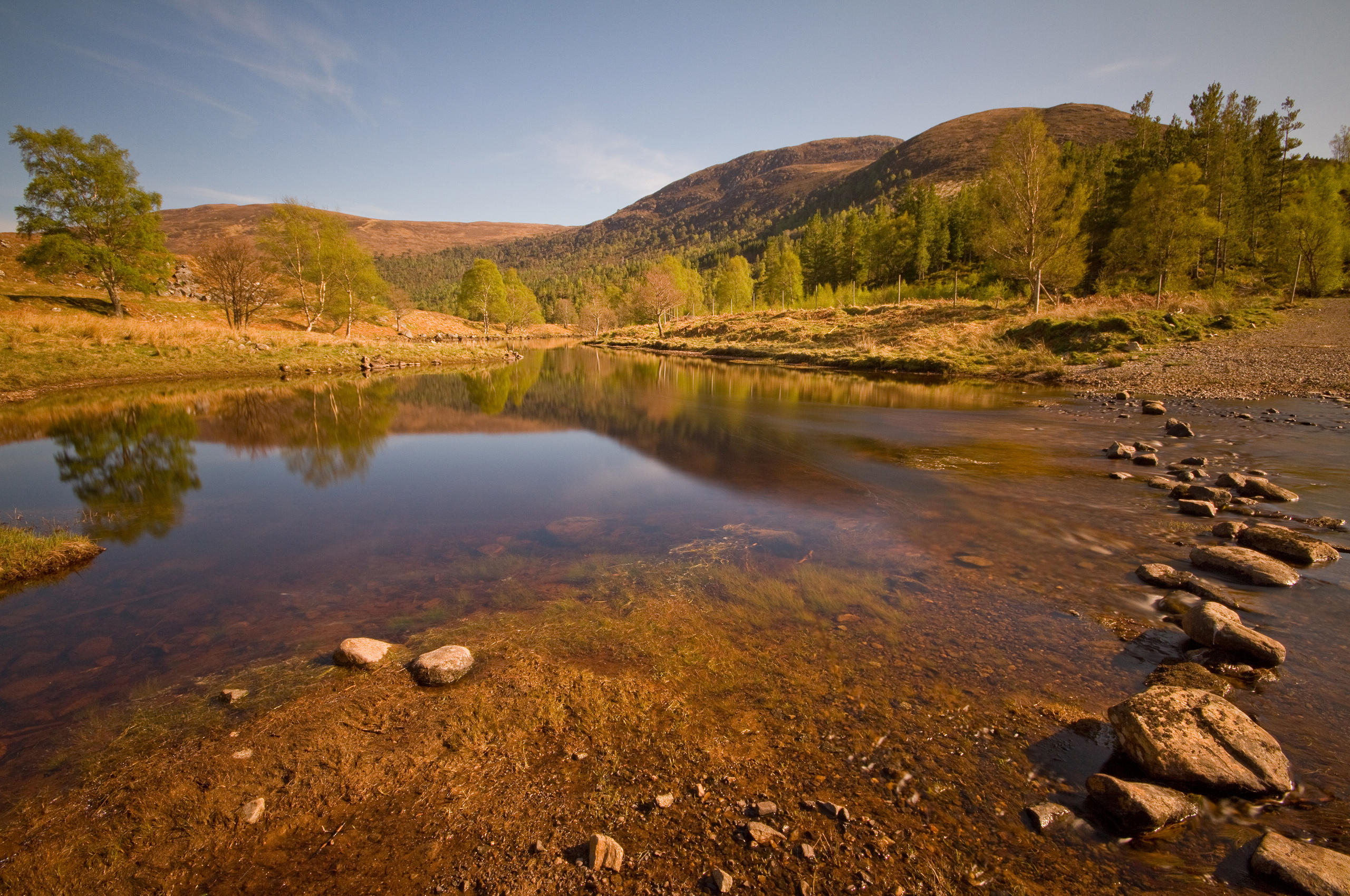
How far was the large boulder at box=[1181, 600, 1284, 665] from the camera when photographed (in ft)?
16.9

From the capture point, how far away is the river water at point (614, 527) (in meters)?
5.29

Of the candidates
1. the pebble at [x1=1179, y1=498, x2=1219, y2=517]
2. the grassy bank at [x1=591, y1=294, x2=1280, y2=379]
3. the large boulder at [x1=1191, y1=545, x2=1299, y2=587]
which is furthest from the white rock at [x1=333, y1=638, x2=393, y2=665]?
the grassy bank at [x1=591, y1=294, x2=1280, y2=379]

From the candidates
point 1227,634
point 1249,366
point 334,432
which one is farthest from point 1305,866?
point 1249,366

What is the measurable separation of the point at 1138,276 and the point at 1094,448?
45478 millimetres

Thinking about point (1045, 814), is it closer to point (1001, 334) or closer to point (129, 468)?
point (129, 468)

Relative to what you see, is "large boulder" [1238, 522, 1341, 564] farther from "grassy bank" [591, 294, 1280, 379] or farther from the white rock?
"grassy bank" [591, 294, 1280, 379]

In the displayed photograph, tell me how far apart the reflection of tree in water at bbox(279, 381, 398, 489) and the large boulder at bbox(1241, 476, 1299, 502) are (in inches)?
770

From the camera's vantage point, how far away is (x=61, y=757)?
13.8 feet

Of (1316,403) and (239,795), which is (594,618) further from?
(1316,403)

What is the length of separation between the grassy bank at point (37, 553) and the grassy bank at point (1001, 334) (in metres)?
36.3

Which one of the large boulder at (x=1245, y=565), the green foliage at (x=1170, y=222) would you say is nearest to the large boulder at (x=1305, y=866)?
the large boulder at (x=1245, y=565)

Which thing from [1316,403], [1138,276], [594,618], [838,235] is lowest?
[594,618]

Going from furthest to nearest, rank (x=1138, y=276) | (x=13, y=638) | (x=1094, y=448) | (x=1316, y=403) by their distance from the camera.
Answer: (x=1138, y=276) → (x=1316, y=403) → (x=1094, y=448) → (x=13, y=638)

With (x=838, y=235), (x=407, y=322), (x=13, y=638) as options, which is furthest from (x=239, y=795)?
(x=838, y=235)
